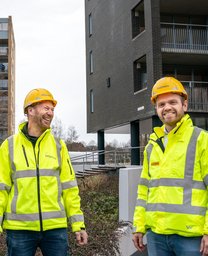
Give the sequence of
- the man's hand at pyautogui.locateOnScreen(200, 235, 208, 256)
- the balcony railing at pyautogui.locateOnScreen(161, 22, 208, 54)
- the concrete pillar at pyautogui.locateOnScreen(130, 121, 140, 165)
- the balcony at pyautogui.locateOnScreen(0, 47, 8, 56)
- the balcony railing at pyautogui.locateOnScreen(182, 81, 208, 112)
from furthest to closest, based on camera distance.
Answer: the balcony at pyautogui.locateOnScreen(0, 47, 8, 56)
the concrete pillar at pyautogui.locateOnScreen(130, 121, 140, 165)
the balcony railing at pyautogui.locateOnScreen(161, 22, 208, 54)
the balcony railing at pyautogui.locateOnScreen(182, 81, 208, 112)
the man's hand at pyautogui.locateOnScreen(200, 235, 208, 256)

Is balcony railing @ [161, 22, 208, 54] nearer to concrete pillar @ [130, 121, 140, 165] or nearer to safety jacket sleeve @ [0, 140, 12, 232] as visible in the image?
concrete pillar @ [130, 121, 140, 165]

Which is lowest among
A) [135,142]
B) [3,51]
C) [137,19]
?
[135,142]

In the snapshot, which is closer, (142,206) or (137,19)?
(142,206)

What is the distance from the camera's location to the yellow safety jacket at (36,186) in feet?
11.3

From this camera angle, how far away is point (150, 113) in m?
16.8

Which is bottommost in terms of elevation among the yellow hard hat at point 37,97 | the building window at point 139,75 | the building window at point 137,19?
the yellow hard hat at point 37,97

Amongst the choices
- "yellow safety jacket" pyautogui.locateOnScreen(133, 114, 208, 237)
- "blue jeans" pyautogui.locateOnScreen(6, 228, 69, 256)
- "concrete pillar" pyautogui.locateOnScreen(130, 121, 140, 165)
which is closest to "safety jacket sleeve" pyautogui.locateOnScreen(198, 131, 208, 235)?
"yellow safety jacket" pyautogui.locateOnScreen(133, 114, 208, 237)

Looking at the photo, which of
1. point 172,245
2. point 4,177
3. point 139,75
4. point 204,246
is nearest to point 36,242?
point 4,177

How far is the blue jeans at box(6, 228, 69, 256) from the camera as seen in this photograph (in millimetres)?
3436

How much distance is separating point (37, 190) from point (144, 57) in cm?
1530

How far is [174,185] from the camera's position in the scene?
10.6 ft

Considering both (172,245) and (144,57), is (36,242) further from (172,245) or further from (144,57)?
(144,57)

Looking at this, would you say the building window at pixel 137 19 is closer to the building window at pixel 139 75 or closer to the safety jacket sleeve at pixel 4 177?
the building window at pixel 139 75

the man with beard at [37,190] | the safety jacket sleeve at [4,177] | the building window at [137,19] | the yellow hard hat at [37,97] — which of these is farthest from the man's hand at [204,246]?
the building window at [137,19]
